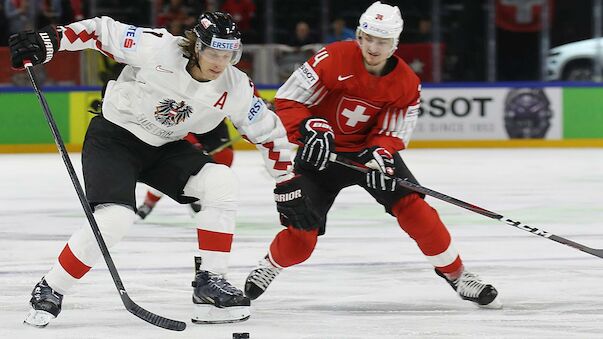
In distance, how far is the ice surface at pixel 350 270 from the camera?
11.7ft

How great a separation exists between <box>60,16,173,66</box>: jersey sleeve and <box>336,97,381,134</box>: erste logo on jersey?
0.68 meters

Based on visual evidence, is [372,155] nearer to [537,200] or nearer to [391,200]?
[391,200]

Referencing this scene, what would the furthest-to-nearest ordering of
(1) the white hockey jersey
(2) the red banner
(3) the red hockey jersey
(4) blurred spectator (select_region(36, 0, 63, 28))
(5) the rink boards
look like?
(2) the red banner
(4) blurred spectator (select_region(36, 0, 63, 28))
(5) the rink boards
(3) the red hockey jersey
(1) the white hockey jersey

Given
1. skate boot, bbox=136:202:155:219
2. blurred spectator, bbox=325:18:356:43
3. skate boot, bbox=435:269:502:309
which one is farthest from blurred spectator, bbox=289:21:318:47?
skate boot, bbox=435:269:502:309

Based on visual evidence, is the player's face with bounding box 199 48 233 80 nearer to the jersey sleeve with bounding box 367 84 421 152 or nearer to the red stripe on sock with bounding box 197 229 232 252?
the red stripe on sock with bounding box 197 229 232 252

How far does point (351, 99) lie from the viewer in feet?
13.1

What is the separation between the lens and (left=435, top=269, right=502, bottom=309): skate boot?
12.7 feet

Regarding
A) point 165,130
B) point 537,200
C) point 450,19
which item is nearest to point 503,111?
point 450,19

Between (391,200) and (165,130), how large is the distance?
0.78 m

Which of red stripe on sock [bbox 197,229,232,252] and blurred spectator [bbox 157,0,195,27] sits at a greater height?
blurred spectator [bbox 157,0,195,27]

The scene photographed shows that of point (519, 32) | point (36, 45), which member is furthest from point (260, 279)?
point (519, 32)

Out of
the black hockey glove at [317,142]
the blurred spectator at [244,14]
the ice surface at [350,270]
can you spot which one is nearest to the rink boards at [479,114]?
the blurred spectator at [244,14]

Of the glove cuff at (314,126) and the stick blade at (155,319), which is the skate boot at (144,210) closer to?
the glove cuff at (314,126)

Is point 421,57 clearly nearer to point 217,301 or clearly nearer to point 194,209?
point 194,209
